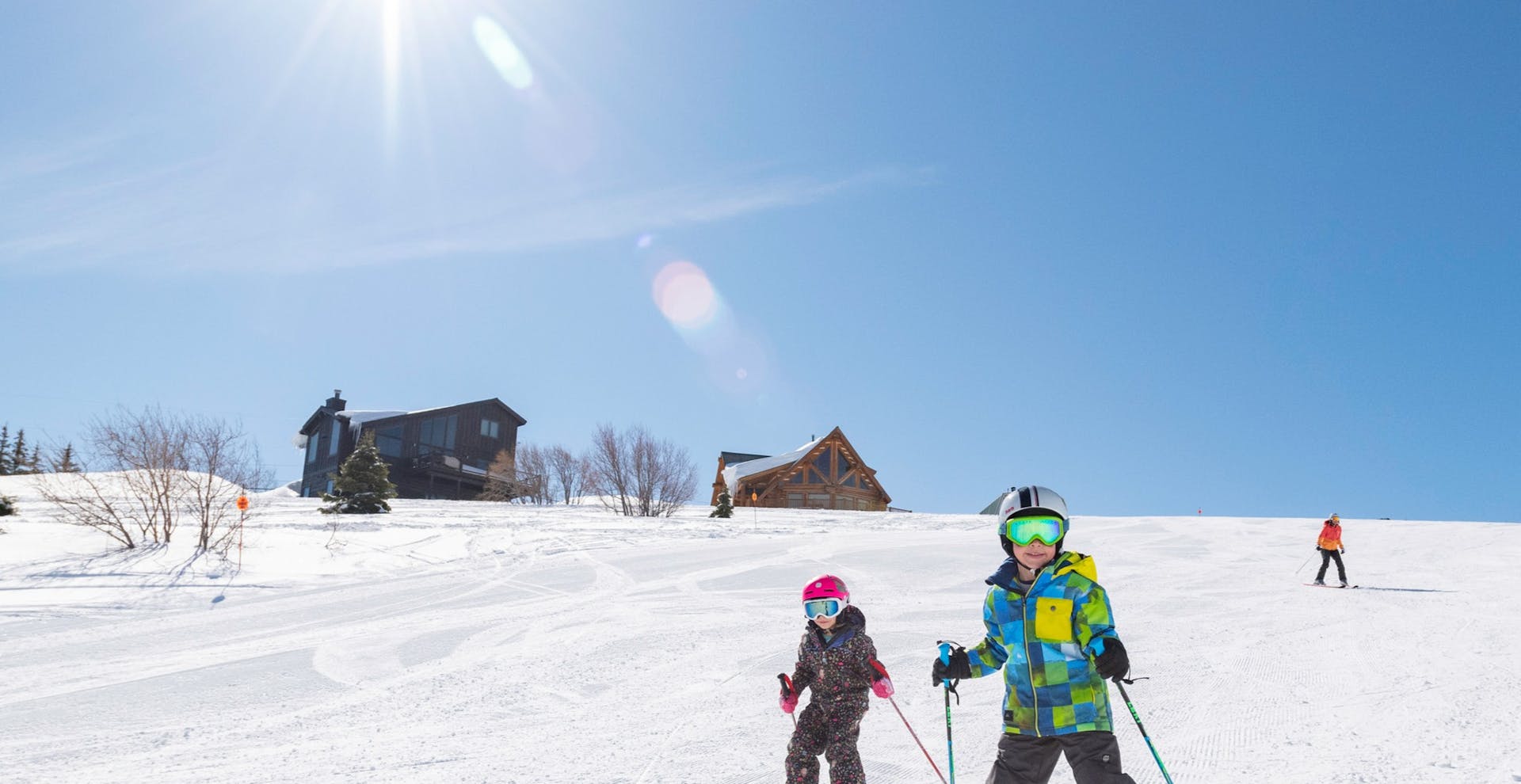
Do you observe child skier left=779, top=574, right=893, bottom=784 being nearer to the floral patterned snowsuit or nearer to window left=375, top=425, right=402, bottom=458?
the floral patterned snowsuit

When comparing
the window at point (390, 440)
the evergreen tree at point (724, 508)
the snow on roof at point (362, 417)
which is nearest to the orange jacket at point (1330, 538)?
the evergreen tree at point (724, 508)

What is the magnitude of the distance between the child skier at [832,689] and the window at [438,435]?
41360 millimetres

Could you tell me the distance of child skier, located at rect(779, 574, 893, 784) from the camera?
14.2 ft

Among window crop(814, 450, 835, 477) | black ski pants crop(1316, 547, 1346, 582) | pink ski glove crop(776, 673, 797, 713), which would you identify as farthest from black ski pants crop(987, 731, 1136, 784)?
window crop(814, 450, 835, 477)

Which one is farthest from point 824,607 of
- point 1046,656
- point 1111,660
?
point 1111,660

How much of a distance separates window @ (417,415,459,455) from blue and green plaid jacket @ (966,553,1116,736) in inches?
1677

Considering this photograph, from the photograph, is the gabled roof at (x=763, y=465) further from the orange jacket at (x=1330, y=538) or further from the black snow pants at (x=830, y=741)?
the black snow pants at (x=830, y=741)

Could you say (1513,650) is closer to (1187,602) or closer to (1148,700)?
(1187,602)

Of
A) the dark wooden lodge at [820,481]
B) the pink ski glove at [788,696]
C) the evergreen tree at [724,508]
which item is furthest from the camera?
the dark wooden lodge at [820,481]

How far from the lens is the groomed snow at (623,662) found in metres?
5.49

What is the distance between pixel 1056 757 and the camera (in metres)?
3.40

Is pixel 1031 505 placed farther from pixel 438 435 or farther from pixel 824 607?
pixel 438 435

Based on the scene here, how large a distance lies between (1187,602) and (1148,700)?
642 centimetres

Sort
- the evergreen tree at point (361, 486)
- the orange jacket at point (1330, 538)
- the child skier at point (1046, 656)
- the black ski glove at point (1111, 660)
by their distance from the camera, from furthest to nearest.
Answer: the evergreen tree at point (361, 486)
the orange jacket at point (1330, 538)
the child skier at point (1046, 656)
the black ski glove at point (1111, 660)
